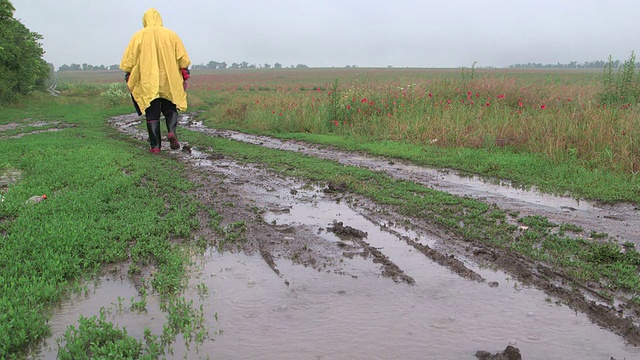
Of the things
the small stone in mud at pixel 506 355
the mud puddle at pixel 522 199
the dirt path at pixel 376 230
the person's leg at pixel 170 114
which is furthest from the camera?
the person's leg at pixel 170 114

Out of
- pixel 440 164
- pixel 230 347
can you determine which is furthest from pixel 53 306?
pixel 440 164

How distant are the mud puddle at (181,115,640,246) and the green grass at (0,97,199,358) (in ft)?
10.6

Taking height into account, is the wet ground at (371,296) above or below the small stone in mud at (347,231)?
below

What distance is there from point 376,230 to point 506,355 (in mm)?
2151

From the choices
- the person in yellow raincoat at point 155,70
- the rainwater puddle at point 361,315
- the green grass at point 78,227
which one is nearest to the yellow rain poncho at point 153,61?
the person in yellow raincoat at point 155,70

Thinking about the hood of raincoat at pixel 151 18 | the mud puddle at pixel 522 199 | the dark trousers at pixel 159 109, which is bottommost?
the mud puddle at pixel 522 199

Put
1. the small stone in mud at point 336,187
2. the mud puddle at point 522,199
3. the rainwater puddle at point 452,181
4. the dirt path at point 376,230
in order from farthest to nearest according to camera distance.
Result: the small stone in mud at point 336,187 → the rainwater puddle at point 452,181 → the mud puddle at point 522,199 → the dirt path at point 376,230

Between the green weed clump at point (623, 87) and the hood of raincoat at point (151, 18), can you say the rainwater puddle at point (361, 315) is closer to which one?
the hood of raincoat at point (151, 18)

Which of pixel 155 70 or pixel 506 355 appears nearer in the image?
pixel 506 355

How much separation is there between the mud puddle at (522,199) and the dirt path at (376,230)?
0.01 metres

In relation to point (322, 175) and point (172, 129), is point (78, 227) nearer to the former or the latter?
point (322, 175)

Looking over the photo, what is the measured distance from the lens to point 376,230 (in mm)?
4465

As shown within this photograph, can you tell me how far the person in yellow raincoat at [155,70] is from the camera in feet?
27.7

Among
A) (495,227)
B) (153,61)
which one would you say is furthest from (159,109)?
(495,227)
